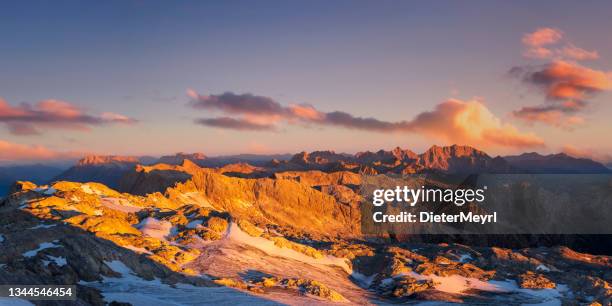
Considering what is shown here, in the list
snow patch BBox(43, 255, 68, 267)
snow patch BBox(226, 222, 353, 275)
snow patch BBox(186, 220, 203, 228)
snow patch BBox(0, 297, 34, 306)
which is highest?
snow patch BBox(0, 297, 34, 306)

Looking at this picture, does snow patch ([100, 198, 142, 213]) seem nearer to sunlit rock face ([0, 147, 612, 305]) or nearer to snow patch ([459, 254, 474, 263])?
sunlit rock face ([0, 147, 612, 305])

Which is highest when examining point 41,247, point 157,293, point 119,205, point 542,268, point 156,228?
point 119,205

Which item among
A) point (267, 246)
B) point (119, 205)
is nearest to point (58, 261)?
point (267, 246)

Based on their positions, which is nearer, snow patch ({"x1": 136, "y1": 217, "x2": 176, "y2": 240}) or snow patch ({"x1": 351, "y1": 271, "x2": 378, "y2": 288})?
snow patch ({"x1": 136, "y1": 217, "x2": 176, "y2": 240})

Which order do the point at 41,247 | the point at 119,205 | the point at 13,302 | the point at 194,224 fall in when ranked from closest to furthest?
the point at 13,302, the point at 41,247, the point at 194,224, the point at 119,205

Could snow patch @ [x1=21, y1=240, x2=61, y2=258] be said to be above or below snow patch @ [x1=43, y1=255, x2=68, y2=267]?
above

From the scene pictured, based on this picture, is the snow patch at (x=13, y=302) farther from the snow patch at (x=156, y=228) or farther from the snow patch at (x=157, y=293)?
the snow patch at (x=156, y=228)

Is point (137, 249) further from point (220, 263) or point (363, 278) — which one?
point (363, 278)

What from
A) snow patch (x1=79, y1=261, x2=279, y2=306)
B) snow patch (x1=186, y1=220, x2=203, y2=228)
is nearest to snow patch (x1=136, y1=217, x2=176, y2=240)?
snow patch (x1=186, y1=220, x2=203, y2=228)

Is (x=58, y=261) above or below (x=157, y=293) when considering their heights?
above

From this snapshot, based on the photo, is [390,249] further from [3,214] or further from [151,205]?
[3,214]

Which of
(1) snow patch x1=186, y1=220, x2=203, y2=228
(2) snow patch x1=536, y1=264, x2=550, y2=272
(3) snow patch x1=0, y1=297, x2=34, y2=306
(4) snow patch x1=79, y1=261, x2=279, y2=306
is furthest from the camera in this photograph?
(2) snow patch x1=536, y1=264, x2=550, y2=272

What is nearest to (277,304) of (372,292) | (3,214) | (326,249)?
(372,292)

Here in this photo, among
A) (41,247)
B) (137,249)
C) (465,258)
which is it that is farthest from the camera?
(465,258)
